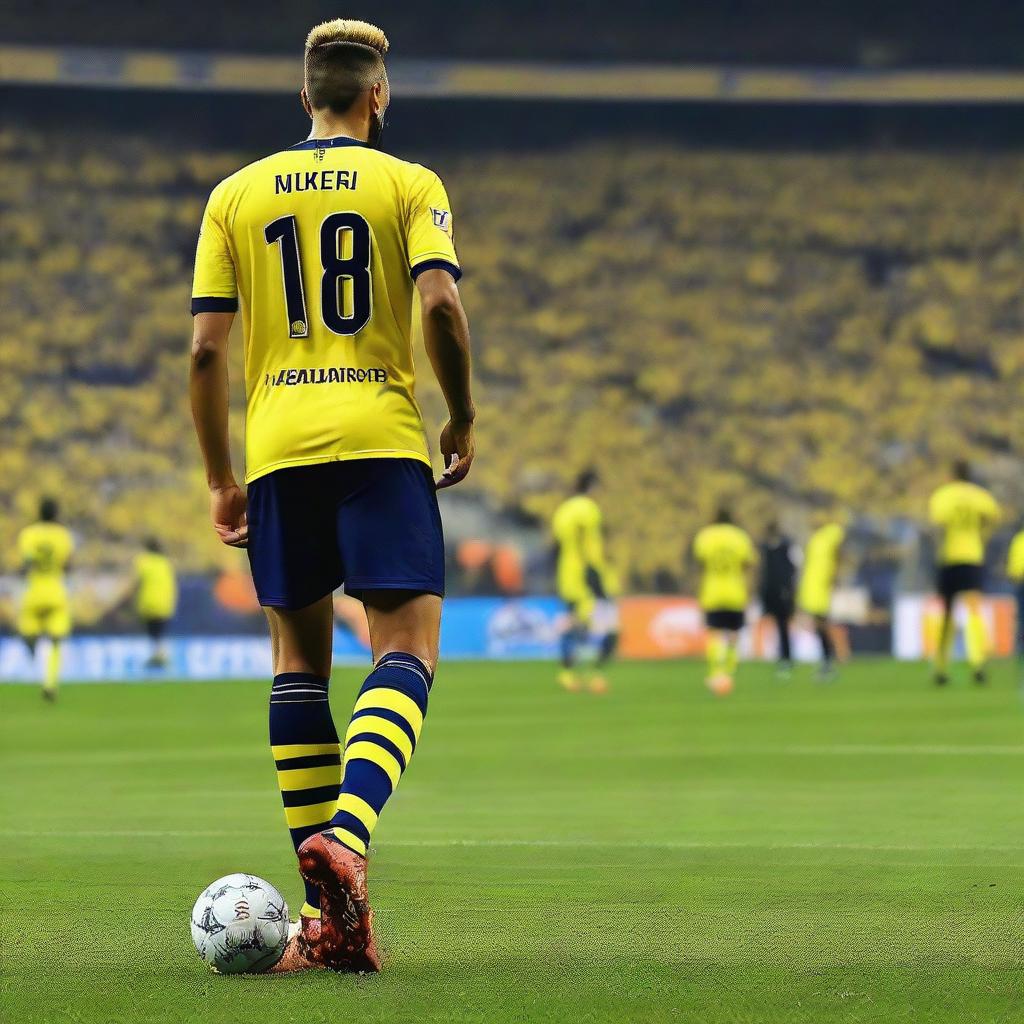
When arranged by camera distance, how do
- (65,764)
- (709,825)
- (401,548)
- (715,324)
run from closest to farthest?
(401,548) → (709,825) → (65,764) → (715,324)

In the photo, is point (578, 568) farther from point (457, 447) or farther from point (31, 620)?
point (457, 447)

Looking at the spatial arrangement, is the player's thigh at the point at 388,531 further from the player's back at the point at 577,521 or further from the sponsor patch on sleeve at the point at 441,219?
the player's back at the point at 577,521

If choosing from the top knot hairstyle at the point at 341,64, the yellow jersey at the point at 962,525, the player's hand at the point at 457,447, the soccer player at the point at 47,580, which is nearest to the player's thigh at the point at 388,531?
the player's hand at the point at 457,447

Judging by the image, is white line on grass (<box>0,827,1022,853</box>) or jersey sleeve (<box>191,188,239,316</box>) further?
white line on grass (<box>0,827,1022,853</box>)

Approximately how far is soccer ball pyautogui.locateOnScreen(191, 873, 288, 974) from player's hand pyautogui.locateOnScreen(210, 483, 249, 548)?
2.81ft

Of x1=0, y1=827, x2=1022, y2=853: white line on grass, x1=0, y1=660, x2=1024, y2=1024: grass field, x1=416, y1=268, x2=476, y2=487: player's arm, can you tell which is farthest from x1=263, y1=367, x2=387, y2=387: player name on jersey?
x1=0, y1=827, x2=1022, y2=853: white line on grass

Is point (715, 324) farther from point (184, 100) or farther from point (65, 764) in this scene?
point (65, 764)

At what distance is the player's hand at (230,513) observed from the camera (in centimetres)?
482

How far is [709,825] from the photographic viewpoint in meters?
7.97

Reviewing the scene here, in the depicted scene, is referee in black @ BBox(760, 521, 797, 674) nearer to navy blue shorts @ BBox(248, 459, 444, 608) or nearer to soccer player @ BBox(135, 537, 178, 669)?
soccer player @ BBox(135, 537, 178, 669)

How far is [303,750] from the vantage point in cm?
479

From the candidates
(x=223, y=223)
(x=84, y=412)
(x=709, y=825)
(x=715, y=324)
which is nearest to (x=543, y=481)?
(x=715, y=324)

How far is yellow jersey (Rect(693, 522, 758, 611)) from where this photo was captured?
21234mm

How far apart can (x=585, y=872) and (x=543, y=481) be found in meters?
25.3
